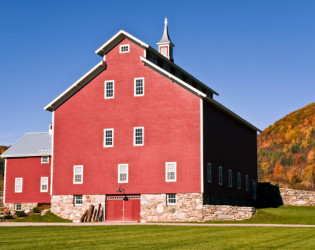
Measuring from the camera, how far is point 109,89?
137 feet

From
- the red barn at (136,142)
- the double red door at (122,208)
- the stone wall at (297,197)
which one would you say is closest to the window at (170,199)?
the red barn at (136,142)

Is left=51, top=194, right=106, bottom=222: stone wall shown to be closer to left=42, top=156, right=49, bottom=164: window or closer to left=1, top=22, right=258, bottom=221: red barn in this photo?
left=1, top=22, right=258, bottom=221: red barn

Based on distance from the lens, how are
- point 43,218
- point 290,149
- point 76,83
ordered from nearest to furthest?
1. point 43,218
2. point 76,83
3. point 290,149

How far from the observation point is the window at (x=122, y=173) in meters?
40.7

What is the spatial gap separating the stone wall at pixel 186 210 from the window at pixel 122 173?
1.96 metres

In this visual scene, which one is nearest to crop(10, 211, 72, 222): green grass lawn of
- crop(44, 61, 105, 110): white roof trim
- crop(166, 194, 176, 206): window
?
crop(166, 194, 176, 206): window

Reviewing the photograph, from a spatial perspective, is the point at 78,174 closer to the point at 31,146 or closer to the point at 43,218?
the point at 43,218

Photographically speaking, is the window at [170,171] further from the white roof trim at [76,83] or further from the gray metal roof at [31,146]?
the gray metal roof at [31,146]

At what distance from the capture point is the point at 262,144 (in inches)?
4594

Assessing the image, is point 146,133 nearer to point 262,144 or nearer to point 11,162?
point 11,162

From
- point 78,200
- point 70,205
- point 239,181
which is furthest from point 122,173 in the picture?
point 239,181

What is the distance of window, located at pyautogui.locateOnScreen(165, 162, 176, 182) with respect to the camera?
3906 centimetres

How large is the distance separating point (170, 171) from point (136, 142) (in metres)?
3.47

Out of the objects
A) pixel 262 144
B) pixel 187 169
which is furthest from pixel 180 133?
pixel 262 144
